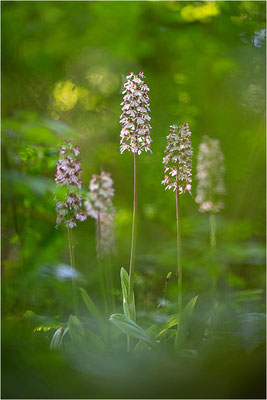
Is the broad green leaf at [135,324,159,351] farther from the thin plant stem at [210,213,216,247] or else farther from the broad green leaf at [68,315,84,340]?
the thin plant stem at [210,213,216,247]

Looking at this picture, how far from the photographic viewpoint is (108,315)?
66 cm

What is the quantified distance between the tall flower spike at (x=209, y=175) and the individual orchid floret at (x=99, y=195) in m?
0.25

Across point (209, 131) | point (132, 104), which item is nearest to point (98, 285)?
point (132, 104)

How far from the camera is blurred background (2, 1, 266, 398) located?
27.3 inches

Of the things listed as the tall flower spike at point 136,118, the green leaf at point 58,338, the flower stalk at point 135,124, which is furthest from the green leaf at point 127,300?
the tall flower spike at point 136,118

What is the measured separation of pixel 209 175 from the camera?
0.84m

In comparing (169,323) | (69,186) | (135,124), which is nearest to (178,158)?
(135,124)

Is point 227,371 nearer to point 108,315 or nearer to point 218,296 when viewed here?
point 108,315

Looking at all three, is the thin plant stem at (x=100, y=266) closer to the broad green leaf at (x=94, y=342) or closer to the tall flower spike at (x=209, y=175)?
the broad green leaf at (x=94, y=342)

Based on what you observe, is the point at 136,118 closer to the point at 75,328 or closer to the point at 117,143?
the point at 117,143

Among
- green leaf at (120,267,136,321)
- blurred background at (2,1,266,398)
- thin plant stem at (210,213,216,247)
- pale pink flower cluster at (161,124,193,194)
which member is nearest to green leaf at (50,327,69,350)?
blurred background at (2,1,266,398)

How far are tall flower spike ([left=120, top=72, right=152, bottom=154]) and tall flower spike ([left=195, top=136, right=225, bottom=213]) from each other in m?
0.19

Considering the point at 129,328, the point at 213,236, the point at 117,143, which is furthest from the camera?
the point at 213,236

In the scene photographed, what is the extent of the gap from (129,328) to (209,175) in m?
0.42
